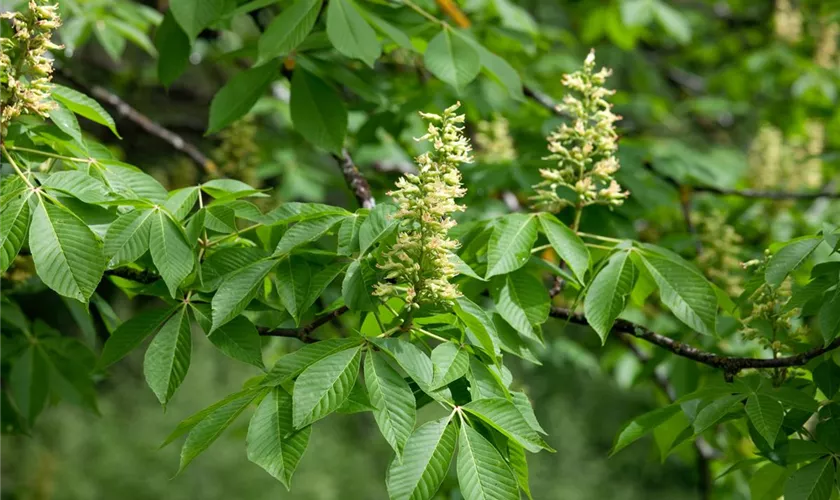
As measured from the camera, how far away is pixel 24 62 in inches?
64.1

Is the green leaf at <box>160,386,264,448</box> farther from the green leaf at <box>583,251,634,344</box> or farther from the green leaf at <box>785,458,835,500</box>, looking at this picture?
the green leaf at <box>785,458,835,500</box>

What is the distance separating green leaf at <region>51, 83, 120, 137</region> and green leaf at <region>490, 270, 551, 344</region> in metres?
0.90

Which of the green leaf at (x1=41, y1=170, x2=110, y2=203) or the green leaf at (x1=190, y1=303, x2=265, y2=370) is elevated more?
the green leaf at (x1=41, y1=170, x2=110, y2=203)

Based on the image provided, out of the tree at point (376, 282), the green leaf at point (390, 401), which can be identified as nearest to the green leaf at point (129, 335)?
the tree at point (376, 282)

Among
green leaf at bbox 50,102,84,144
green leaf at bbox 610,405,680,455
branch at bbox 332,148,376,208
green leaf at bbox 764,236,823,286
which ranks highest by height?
green leaf at bbox 764,236,823,286

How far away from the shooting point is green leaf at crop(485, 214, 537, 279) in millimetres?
1709

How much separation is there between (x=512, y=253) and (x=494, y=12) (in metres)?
2.29

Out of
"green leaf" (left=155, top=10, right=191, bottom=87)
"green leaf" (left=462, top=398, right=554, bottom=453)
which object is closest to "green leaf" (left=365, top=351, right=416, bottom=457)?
"green leaf" (left=462, top=398, right=554, bottom=453)

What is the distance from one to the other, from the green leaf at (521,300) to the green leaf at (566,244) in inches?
3.3

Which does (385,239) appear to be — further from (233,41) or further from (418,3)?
(233,41)

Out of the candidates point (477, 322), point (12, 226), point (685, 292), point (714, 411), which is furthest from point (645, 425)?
point (12, 226)

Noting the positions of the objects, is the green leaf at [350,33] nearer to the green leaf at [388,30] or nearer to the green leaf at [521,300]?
the green leaf at [388,30]

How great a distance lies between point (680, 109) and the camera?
624 cm

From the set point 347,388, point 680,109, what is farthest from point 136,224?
point 680,109
